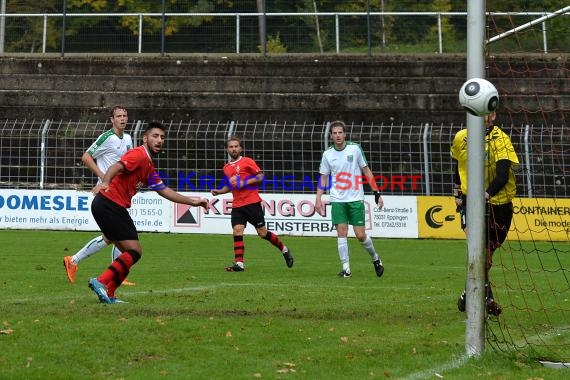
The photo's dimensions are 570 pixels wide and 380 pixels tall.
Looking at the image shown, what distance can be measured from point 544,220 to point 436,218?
251 cm

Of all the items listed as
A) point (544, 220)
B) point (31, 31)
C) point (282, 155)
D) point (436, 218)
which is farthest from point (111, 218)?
point (31, 31)

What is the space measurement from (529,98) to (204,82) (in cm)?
961

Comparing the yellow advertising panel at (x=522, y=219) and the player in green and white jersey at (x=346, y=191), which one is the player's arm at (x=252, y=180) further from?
the yellow advertising panel at (x=522, y=219)

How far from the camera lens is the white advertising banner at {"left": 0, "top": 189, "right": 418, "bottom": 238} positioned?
24.0m

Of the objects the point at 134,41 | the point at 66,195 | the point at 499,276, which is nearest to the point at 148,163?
the point at 499,276

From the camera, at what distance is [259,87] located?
29766 mm

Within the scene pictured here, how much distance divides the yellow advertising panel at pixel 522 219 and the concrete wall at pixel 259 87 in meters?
4.66

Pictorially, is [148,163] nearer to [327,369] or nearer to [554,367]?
[327,369]

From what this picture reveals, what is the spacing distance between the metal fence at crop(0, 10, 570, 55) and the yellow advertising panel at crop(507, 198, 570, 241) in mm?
9139

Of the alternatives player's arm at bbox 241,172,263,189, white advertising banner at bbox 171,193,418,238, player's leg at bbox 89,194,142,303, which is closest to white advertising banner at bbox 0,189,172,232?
white advertising banner at bbox 171,193,418,238

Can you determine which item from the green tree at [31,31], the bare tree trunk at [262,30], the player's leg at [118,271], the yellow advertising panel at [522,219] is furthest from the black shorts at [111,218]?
the green tree at [31,31]

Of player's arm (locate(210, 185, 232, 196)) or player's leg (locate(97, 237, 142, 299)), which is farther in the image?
player's arm (locate(210, 185, 232, 196))

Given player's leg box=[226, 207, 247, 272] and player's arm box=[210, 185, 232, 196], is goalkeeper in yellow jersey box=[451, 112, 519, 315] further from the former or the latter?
player's arm box=[210, 185, 232, 196]

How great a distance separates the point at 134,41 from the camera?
32.2 m
